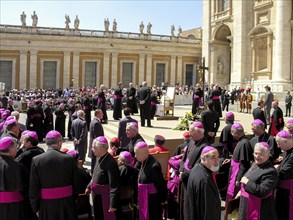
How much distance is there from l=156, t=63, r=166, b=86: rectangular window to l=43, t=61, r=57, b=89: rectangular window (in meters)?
11.7

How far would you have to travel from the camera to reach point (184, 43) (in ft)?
138

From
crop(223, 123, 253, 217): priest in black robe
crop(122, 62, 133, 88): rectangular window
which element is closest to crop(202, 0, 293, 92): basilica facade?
crop(122, 62, 133, 88): rectangular window

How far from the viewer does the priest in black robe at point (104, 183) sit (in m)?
5.16

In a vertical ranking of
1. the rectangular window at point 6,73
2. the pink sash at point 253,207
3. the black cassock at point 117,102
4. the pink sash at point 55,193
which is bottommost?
the pink sash at point 253,207

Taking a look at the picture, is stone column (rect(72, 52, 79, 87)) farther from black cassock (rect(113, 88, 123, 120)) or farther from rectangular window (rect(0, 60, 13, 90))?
black cassock (rect(113, 88, 123, 120))

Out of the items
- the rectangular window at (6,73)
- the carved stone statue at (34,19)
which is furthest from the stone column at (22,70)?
the carved stone statue at (34,19)

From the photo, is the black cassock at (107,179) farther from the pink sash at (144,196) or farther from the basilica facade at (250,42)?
the basilica facade at (250,42)

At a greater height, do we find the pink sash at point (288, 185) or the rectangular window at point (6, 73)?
the rectangular window at point (6, 73)

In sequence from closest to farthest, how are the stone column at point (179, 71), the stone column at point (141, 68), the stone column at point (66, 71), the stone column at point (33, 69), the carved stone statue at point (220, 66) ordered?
the carved stone statue at point (220, 66)
the stone column at point (33, 69)
the stone column at point (66, 71)
the stone column at point (141, 68)
the stone column at point (179, 71)

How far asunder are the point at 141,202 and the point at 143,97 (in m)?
8.00

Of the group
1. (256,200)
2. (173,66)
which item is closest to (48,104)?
(256,200)

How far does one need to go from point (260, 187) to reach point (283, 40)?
931 inches

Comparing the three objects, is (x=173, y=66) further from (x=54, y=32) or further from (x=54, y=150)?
(x=54, y=150)

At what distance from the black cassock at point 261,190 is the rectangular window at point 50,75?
1361 inches
